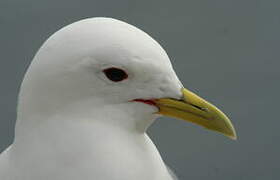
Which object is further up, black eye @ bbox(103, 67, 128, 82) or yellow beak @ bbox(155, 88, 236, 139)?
black eye @ bbox(103, 67, 128, 82)

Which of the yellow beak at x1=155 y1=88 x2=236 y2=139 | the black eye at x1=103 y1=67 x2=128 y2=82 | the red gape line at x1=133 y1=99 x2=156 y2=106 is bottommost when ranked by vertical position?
the yellow beak at x1=155 y1=88 x2=236 y2=139

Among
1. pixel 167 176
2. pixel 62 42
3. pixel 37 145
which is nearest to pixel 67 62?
pixel 62 42

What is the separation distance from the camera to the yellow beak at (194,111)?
3.08ft

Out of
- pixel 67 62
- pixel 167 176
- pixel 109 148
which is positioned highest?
pixel 67 62

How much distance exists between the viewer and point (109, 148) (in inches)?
36.7

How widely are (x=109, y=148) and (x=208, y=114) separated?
0.16 m

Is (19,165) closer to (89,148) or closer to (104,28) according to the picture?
(89,148)

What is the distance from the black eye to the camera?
2.94 ft

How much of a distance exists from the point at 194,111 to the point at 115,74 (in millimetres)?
138

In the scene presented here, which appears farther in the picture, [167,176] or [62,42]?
[167,176]

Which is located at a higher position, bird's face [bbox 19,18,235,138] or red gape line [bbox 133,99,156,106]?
bird's face [bbox 19,18,235,138]

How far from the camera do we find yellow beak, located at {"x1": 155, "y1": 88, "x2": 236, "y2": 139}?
3.08ft

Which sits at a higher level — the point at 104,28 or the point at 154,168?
the point at 104,28

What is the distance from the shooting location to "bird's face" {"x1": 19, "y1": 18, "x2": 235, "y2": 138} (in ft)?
2.92
